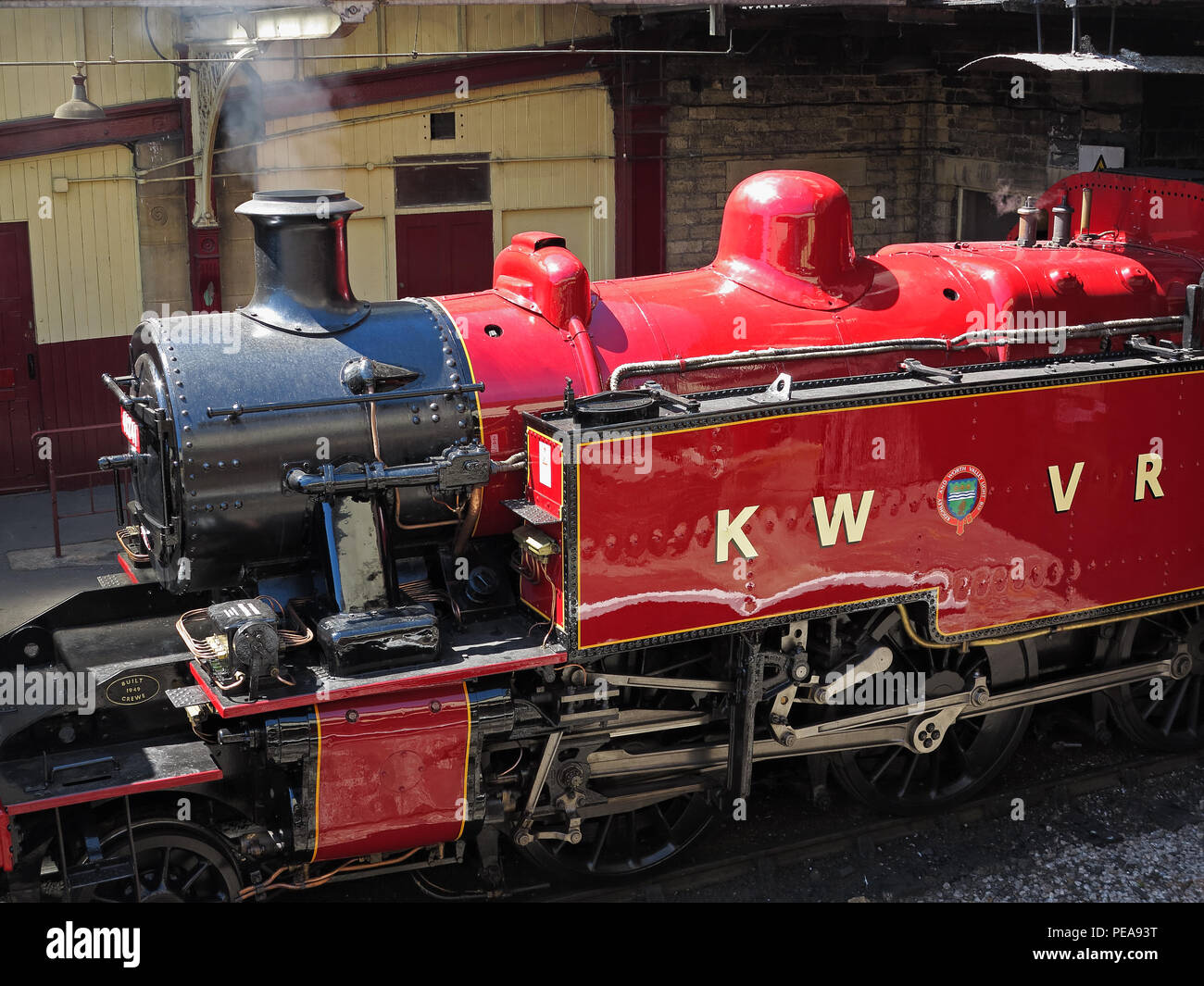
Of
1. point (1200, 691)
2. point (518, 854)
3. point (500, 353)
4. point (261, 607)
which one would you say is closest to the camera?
point (261, 607)

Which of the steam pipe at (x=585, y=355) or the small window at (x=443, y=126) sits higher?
the small window at (x=443, y=126)

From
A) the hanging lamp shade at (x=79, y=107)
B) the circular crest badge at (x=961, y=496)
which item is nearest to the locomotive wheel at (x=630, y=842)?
the circular crest badge at (x=961, y=496)

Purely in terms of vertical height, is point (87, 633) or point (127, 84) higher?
point (127, 84)

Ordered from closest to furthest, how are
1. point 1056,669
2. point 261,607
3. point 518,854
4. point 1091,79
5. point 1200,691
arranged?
point 261,607, point 518,854, point 1056,669, point 1200,691, point 1091,79

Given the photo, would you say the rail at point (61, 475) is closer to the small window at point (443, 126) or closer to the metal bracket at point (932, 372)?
the small window at point (443, 126)

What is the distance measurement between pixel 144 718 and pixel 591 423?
2.29 meters

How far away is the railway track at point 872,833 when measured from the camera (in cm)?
683

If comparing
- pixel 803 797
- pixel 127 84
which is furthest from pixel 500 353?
pixel 127 84

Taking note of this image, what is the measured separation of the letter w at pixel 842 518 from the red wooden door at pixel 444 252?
7.94 metres

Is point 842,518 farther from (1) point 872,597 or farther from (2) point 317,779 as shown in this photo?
(2) point 317,779

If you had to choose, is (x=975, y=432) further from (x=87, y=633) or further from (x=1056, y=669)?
(x=87, y=633)

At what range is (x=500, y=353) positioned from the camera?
6605 millimetres

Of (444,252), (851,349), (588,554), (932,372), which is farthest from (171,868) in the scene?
(444,252)

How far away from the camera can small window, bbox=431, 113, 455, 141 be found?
1360 centimetres
